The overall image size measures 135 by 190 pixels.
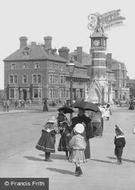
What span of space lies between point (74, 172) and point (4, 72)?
78742mm

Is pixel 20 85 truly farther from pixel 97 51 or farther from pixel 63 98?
pixel 97 51

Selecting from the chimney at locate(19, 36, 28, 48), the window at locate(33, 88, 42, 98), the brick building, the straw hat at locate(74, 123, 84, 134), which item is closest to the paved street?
the straw hat at locate(74, 123, 84, 134)

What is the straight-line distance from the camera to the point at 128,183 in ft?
34.1

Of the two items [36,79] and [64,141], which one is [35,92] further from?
[64,141]

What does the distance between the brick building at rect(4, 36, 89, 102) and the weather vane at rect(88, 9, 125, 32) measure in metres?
16.4

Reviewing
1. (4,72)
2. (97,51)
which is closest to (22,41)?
(4,72)

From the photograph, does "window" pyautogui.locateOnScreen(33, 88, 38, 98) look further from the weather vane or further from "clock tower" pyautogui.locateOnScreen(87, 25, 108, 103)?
the weather vane

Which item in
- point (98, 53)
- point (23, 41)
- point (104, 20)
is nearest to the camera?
point (98, 53)

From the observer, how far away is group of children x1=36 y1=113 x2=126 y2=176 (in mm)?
11414

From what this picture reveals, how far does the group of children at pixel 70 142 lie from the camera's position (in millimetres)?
11414

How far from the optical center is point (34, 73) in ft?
285

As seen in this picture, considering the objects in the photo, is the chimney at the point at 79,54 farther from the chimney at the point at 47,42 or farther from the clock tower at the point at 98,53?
the clock tower at the point at 98,53

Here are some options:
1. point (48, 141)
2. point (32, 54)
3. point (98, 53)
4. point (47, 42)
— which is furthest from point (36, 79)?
point (48, 141)

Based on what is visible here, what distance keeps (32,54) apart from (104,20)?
20.1 metres
